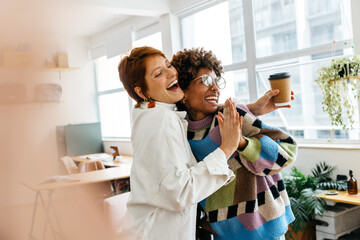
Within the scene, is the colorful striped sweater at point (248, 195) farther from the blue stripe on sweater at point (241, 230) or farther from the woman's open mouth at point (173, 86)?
the woman's open mouth at point (173, 86)

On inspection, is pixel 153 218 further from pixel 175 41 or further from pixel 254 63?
pixel 175 41

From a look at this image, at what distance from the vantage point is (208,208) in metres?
1.22

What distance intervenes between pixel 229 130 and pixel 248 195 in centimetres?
27

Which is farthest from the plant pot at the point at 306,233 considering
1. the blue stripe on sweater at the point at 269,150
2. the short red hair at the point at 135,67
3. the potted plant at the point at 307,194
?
the short red hair at the point at 135,67

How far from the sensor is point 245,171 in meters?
1.22

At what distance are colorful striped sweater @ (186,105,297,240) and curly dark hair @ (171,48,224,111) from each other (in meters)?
0.20

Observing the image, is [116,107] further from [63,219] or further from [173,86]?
[63,219]

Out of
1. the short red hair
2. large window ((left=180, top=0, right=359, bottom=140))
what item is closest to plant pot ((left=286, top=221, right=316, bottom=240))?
large window ((left=180, top=0, right=359, bottom=140))

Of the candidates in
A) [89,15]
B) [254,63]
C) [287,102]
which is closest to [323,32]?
[254,63]

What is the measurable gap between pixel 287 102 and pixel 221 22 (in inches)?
116

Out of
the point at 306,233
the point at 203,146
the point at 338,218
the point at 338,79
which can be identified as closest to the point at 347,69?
the point at 338,79

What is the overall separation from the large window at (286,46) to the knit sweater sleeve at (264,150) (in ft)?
4.76

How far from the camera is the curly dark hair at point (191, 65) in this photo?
1.32 m

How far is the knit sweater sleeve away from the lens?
1.13 metres
